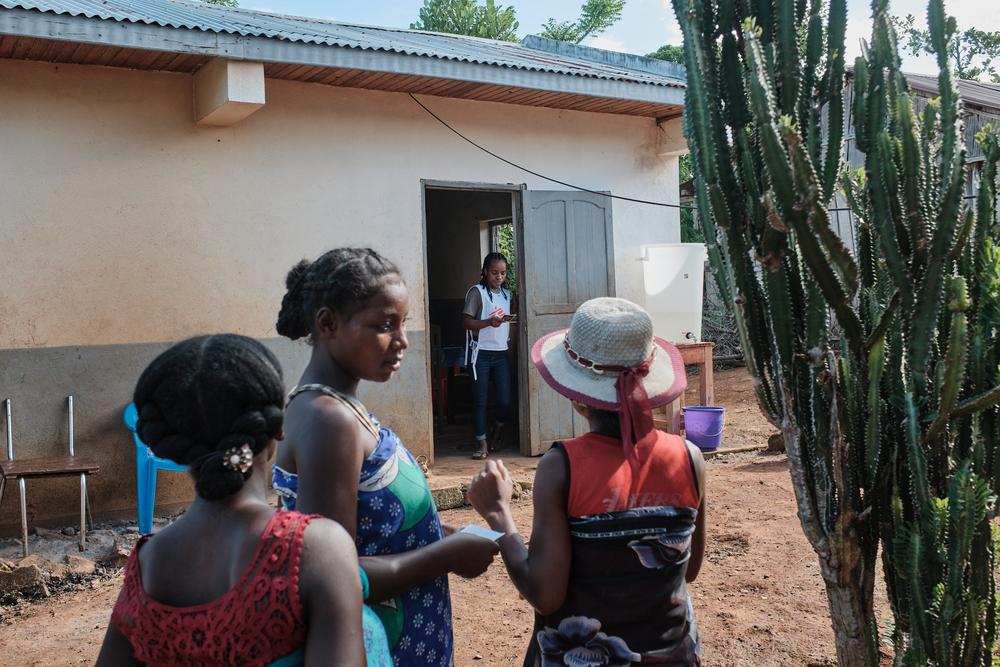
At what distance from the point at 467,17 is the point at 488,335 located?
24.4 m

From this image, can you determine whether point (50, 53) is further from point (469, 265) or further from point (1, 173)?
point (469, 265)

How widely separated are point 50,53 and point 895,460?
5754mm

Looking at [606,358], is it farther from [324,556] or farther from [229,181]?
[229,181]

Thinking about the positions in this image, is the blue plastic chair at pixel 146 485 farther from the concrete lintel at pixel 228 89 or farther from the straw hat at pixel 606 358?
the straw hat at pixel 606 358

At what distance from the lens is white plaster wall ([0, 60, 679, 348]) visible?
596 centimetres

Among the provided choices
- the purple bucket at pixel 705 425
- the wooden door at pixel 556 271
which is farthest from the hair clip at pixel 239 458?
the purple bucket at pixel 705 425

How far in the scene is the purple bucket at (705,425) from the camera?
8.20 m

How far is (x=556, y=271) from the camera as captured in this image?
8.23 m

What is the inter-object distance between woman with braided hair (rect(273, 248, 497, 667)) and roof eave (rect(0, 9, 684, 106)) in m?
4.30

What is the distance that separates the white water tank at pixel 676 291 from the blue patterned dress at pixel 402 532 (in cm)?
661

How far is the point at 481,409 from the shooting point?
820 cm

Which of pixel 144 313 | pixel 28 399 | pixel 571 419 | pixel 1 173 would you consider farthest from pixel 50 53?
pixel 571 419

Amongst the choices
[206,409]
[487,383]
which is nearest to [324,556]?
[206,409]

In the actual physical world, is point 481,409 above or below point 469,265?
below
